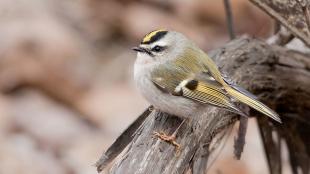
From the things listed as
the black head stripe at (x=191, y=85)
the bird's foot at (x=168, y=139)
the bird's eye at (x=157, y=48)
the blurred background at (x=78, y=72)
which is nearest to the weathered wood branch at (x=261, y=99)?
the bird's foot at (x=168, y=139)

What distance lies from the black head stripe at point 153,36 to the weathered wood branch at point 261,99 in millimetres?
353

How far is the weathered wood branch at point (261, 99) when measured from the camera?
4047 mm

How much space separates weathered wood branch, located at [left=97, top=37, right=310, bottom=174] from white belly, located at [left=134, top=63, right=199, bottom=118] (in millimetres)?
63

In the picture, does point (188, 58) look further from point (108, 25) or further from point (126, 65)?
point (108, 25)

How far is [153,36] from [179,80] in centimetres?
25

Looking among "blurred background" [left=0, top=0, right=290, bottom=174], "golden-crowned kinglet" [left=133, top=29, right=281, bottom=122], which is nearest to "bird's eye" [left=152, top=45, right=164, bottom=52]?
"golden-crowned kinglet" [left=133, top=29, right=281, bottom=122]

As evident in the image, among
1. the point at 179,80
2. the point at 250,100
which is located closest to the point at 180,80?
the point at 179,80

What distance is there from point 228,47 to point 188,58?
460mm

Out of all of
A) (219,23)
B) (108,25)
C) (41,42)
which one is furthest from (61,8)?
(219,23)

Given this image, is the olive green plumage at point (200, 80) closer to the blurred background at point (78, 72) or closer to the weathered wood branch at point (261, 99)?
the weathered wood branch at point (261, 99)

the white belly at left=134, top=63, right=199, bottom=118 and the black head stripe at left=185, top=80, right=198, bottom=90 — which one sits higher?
the black head stripe at left=185, top=80, right=198, bottom=90

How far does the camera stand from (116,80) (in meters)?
7.64

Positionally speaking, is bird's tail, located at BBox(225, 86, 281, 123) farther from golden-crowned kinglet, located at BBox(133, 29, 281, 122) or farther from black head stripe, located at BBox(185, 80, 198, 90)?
black head stripe, located at BBox(185, 80, 198, 90)

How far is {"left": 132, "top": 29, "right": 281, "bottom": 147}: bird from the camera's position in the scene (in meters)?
4.15
